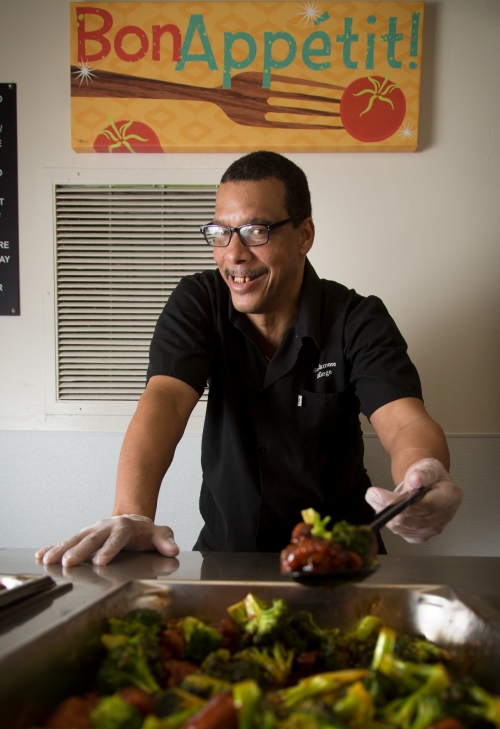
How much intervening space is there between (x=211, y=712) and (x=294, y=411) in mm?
1382

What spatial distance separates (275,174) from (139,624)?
58.3 inches

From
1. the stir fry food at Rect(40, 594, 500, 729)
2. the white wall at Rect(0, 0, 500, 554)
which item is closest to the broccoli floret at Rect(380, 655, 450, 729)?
the stir fry food at Rect(40, 594, 500, 729)

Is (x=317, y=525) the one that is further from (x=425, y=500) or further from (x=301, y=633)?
(x=425, y=500)

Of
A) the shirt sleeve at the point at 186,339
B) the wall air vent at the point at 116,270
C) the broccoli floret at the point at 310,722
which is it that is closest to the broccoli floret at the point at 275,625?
the broccoli floret at the point at 310,722

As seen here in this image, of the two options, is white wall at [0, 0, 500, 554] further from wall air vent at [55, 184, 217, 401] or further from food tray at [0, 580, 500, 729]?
food tray at [0, 580, 500, 729]

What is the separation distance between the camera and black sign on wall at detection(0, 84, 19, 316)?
2.78 meters

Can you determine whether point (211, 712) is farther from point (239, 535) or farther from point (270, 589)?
point (239, 535)

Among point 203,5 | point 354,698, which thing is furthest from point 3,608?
point 203,5

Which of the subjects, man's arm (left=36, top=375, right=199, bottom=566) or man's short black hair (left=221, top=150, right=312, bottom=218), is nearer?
man's arm (left=36, top=375, right=199, bottom=566)

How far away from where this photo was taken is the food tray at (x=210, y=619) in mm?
858

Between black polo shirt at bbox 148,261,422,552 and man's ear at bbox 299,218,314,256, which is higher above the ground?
man's ear at bbox 299,218,314,256

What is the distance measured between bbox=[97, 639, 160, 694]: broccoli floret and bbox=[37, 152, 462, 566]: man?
32.8 inches

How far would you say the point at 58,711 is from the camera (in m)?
0.85

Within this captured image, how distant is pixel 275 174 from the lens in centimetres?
201
